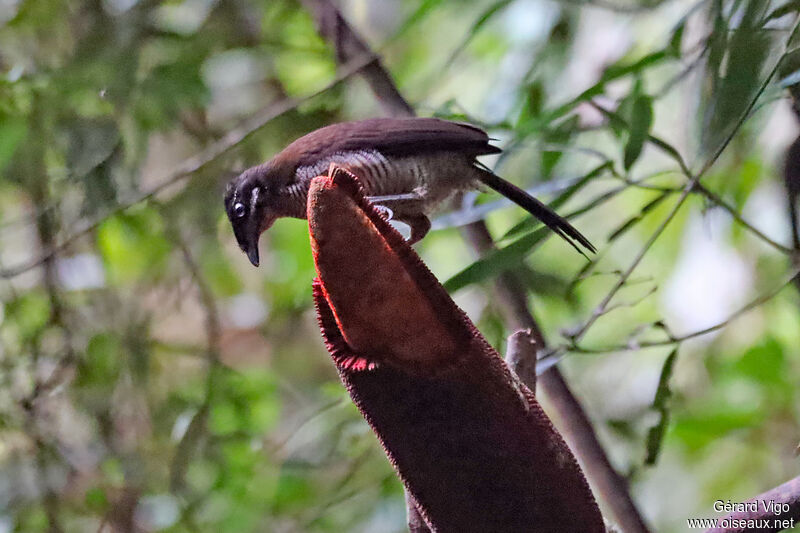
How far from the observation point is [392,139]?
0.65 meters

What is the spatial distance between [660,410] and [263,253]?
2.01 ft

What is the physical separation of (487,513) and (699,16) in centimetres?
85

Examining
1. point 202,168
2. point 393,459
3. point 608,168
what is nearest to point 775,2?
point 608,168

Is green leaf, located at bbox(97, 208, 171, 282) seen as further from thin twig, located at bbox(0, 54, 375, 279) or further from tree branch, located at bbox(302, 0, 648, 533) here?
tree branch, located at bbox(302, 0, 648, 533)

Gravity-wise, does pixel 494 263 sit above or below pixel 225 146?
below

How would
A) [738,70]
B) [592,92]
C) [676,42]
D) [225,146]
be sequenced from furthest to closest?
[225,146] → [676,42] → [592,92] → [738,70]

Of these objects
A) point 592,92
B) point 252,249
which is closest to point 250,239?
point 252,249

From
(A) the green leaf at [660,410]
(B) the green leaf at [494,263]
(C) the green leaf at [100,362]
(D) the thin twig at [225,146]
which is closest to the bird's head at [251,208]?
(B) the green leaf at [494,263]

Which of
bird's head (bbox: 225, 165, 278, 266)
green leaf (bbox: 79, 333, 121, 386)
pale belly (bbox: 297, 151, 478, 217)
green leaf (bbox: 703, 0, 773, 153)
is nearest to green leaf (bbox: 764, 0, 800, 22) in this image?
green leaf (bbox: 703, 0, 773, 153)

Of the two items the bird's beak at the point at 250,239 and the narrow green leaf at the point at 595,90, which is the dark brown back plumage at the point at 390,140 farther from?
the narrow green leaf at the point at 595,90

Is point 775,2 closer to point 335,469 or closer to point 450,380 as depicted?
point 450,380

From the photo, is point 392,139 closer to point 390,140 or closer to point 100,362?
point 390,140

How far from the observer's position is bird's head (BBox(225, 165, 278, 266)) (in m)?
0.63

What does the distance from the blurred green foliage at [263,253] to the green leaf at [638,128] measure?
0.05 ft
